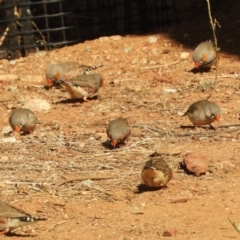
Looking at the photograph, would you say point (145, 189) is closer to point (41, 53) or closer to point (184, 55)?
point (184, 55)

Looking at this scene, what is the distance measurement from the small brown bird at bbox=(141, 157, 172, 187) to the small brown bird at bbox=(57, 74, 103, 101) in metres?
3.46

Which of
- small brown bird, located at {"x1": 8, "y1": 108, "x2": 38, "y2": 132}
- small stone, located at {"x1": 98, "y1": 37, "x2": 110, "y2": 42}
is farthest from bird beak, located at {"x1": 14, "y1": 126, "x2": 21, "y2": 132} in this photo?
small stone, located at {"x1": 98, "y1": 37, "x2": 110, "y2": 42}

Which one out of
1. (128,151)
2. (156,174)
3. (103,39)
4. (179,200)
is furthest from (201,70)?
(179,200)

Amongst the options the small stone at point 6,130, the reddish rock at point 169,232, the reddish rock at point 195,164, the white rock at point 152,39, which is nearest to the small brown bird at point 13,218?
the reddish rock at point 169,232

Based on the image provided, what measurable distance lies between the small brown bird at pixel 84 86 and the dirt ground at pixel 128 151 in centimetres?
13

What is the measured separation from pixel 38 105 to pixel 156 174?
380 cm

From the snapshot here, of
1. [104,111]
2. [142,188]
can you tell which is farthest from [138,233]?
[104,111]

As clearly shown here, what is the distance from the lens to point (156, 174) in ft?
25.0

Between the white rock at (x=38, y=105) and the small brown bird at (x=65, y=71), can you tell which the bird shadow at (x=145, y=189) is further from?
the small brown bird at (x=65, y=71)

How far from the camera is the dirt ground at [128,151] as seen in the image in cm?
716

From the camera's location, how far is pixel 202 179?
8078 millimetres

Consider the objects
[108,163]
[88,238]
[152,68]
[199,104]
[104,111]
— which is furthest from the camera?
[152,68]

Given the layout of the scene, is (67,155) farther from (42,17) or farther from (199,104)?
(42,17)

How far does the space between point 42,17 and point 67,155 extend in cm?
518
